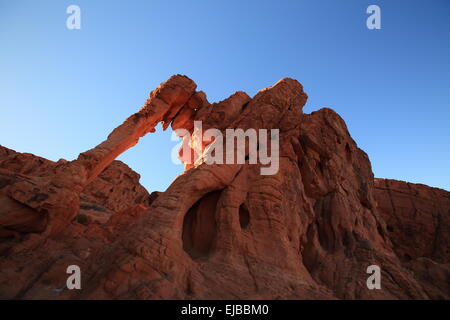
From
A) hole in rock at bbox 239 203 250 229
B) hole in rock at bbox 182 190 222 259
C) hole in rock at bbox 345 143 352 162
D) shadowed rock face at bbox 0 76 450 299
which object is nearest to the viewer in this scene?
shadowed rock face at bbox 0 76 450 299

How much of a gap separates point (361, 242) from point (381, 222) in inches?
252

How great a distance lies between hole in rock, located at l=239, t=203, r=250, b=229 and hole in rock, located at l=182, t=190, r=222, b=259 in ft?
3.51

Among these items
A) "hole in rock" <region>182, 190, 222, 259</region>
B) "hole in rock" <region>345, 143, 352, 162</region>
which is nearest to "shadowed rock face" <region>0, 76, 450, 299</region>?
"hole in rock" <region>182, 190, 222, 259</region>

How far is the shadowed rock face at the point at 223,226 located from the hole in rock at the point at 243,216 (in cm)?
6

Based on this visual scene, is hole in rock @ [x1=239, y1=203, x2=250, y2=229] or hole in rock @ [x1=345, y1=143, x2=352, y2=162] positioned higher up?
hole in rock @ [x1=345, y1=143, x2=352, y2=162]

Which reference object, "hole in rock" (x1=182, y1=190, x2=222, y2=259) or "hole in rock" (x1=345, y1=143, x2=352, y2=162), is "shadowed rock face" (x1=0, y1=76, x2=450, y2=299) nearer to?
"hole in rock" (x1=182, y1=190, x2=222, y2=259)

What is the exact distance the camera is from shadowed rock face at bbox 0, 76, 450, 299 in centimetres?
730

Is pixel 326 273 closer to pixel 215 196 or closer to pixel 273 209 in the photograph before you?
pixel 273 209

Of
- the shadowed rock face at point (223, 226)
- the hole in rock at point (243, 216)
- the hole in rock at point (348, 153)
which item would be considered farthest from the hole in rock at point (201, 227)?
the hole in rock at point (348, 153)

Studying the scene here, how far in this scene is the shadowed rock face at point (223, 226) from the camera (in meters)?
7.30

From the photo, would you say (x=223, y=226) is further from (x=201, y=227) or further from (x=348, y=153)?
(x=348, y=153)

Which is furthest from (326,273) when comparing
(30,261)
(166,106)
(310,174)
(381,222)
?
(166,106)

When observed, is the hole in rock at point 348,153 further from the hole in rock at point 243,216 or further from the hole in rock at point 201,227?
the hole in rock at point 201,227
